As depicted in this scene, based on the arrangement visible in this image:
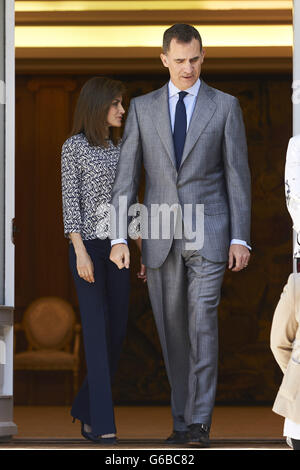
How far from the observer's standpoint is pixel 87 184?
4742mm

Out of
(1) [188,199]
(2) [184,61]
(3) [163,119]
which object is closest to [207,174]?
(1) [188,199]

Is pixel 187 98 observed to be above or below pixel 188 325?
above

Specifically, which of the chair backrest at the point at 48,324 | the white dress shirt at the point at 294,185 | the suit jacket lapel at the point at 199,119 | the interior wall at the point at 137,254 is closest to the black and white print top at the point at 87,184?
the suit jacket lapel at the point at 199,119

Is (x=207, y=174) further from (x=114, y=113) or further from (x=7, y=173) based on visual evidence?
(x=7, y=173)

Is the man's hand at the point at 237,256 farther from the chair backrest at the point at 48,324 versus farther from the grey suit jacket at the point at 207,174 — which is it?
the chair backrest at the point at 48,324

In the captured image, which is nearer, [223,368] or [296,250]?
[296,250]

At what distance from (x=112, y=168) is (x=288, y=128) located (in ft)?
13.4

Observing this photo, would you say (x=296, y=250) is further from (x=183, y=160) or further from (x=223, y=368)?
(x=223, y=368)

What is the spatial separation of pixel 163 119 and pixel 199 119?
16cm

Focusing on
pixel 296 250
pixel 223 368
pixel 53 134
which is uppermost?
pixel 53 134

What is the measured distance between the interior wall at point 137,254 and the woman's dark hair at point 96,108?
3.70 meters

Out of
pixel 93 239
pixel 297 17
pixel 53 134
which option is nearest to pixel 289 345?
pixel 93 239

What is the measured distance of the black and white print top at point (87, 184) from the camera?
15.4 ft
